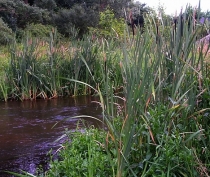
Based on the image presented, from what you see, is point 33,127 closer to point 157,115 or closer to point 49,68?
point 49,68

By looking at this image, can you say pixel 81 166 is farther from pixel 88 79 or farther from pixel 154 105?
pixel 88 79

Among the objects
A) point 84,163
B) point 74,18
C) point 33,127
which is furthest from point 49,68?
point 74,18

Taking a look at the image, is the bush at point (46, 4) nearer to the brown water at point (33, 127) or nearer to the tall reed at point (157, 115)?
the brown water at point (33, 127)

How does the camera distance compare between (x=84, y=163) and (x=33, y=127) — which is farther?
(x=33, y=127)

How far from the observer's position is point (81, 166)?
107 inches

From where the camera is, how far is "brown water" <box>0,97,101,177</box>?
4.10 m

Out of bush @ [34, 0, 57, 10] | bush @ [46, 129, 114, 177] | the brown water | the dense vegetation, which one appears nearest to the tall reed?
the dense vegetation

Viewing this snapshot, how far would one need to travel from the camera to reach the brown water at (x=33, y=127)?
4.10 metres

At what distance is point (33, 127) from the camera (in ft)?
18.7

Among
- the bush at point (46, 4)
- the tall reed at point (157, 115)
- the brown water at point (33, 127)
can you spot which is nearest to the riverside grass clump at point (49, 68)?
the brown water at point (33, 127)

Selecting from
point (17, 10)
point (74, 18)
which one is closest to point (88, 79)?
point (17, 10)

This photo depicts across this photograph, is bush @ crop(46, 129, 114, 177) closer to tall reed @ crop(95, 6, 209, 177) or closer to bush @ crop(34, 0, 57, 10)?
tall reed @ crop(95, 6, 209, 177)

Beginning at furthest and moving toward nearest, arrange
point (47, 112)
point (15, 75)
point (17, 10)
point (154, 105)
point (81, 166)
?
point (17, 10) → point (15, 75) → point (47, 112) → point (154, 105) → point (81, 166)

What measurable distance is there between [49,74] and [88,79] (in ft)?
3.20
